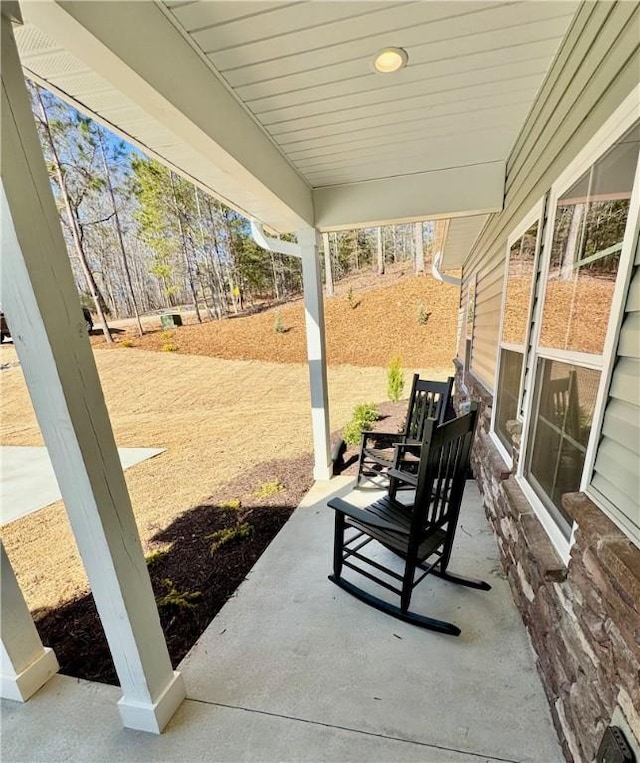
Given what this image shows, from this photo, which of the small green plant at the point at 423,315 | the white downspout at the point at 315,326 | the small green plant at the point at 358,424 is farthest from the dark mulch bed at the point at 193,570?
the small green plant at the point at 423,315

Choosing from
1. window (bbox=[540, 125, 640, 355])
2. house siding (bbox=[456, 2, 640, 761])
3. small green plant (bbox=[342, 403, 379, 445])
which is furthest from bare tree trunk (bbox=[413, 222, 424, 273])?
window (bbox=[540, 125, 640, 355])

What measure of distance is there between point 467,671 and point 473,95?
2855 mm

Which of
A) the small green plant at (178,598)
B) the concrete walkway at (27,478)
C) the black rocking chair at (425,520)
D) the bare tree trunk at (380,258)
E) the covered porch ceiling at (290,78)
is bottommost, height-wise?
the concrete walkway at (27,478)

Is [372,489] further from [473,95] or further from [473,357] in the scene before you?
[473,95]

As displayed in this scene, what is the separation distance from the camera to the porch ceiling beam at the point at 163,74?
39.3 inches

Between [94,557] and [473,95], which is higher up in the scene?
[473,95]

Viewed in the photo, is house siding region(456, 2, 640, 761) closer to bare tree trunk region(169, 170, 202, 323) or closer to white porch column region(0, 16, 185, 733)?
white porch column region(0, 16, 185, 733)

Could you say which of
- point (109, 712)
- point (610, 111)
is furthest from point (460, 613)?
point (610, 111)

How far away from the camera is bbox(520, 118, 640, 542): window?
113cm

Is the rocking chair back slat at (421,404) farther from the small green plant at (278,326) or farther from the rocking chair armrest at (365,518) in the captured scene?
the small green plant at (278,326)

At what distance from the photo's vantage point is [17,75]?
0.88 m

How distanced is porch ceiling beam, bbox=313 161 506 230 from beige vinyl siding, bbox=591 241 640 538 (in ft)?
7.04

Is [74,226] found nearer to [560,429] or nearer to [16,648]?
[16,648]

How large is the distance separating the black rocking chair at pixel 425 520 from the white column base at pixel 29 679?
144 centimetres
